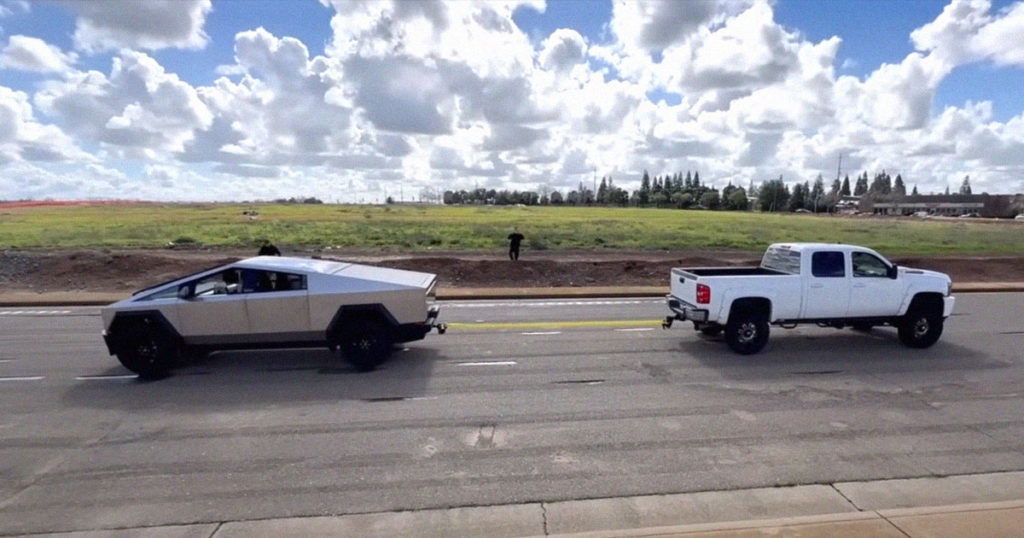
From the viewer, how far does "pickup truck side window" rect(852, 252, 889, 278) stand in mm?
9555

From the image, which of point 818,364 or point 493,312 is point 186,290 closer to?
point 493,312

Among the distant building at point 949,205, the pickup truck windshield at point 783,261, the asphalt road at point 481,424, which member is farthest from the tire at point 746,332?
the distant building at point 949,205

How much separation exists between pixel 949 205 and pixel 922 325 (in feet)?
490

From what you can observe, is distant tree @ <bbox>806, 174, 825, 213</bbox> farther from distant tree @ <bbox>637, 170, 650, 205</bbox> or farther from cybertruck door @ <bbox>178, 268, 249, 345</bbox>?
cybertruck door @ <bbox>178, 268, 249, 345</bbox>

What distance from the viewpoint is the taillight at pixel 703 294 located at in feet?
29.5

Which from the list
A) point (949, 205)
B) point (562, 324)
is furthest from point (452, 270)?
point (949, 205)

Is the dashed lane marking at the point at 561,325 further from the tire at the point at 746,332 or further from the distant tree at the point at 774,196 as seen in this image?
the distant tree at the point at 774,196

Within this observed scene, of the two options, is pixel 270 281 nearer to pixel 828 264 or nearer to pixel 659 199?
pixel 828 264

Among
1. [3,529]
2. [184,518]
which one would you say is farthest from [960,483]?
[3,529]

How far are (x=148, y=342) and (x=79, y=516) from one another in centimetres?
417

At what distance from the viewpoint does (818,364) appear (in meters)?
8.74

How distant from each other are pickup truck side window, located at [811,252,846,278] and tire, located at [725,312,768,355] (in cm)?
120

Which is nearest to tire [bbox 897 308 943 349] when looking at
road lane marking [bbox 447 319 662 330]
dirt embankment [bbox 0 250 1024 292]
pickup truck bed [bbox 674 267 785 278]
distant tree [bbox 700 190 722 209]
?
pickup truck bed [bbox 674 267 785 278]

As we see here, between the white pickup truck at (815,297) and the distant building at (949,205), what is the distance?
13242 centimetres
